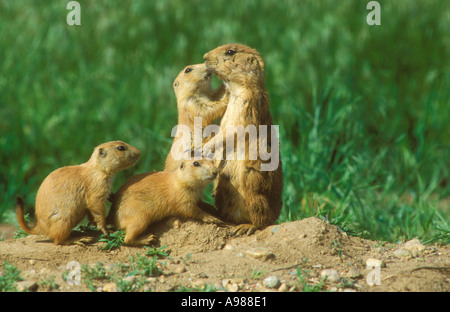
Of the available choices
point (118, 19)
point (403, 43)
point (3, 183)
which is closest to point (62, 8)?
point (118, 19)

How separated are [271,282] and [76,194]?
5.49 ft

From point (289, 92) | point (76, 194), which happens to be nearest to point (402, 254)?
point (76, 194)

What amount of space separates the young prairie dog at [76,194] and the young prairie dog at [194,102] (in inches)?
25.3

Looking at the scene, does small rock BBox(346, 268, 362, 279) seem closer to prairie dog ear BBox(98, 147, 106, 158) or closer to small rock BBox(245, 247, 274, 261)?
small rock BBox(245, 247, 274, 261)

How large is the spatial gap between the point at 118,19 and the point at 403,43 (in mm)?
4891

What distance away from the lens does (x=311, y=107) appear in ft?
28.2

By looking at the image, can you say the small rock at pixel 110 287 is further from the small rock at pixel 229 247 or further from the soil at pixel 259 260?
the small rock at pixel 229 247

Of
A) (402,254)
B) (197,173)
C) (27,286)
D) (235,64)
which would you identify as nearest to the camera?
(27,286)

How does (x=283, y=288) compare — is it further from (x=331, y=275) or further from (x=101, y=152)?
(x=101, y=152)

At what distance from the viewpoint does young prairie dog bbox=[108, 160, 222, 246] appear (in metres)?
4.77

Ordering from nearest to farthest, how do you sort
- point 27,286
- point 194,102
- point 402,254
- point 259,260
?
point 27,286 < point 259,260 < point 402,254 < point 194,102

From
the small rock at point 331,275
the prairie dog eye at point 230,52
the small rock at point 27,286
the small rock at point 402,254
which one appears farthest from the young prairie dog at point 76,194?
the small rock at point 402,254

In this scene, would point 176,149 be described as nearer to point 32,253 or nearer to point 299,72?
point 32,253

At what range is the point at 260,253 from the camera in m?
4.67
